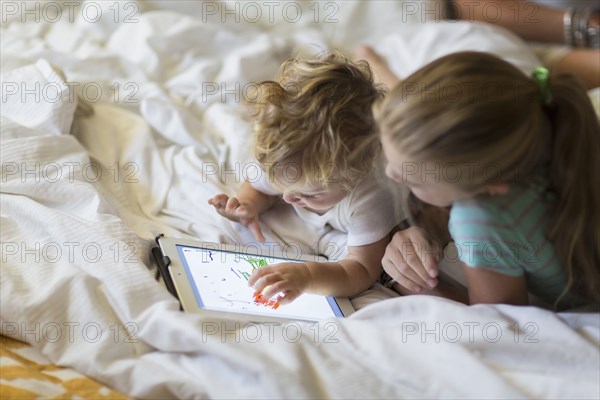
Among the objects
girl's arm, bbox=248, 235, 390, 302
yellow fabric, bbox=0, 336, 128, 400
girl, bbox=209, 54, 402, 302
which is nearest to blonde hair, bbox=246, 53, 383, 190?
girl, bbox=209, 54, 402, 302

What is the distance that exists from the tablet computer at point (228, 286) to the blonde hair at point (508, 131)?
10.9 inches

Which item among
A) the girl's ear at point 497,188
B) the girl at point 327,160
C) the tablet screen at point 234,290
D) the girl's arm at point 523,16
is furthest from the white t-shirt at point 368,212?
the girl's arm at point 523,16

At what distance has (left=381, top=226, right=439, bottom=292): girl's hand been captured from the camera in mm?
921

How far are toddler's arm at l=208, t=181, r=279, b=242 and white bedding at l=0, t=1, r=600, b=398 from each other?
0.06 feet

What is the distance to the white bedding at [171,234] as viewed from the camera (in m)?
0.74

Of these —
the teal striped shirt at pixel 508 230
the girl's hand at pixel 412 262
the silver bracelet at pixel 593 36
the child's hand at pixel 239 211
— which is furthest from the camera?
the silver bracelet at pixel 593 36

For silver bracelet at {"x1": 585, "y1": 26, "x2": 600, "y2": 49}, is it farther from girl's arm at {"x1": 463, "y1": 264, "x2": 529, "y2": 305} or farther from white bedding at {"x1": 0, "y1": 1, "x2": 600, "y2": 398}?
girl's arm at {"x1": 463, "y1": 264, "x2": 529, "y2": 305}

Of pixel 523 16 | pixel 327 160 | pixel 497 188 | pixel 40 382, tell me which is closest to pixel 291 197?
pixel 327 160

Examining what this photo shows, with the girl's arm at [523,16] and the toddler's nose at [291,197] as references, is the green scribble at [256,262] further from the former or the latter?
the girl's arm at [523,16]

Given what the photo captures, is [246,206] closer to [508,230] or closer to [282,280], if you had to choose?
[282,280]

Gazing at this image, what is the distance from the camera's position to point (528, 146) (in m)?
0.76

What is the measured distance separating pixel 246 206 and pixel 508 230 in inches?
16.2

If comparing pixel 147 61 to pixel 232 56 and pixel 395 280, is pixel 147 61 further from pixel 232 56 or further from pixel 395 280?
pixel 395 280

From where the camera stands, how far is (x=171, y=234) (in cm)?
104
